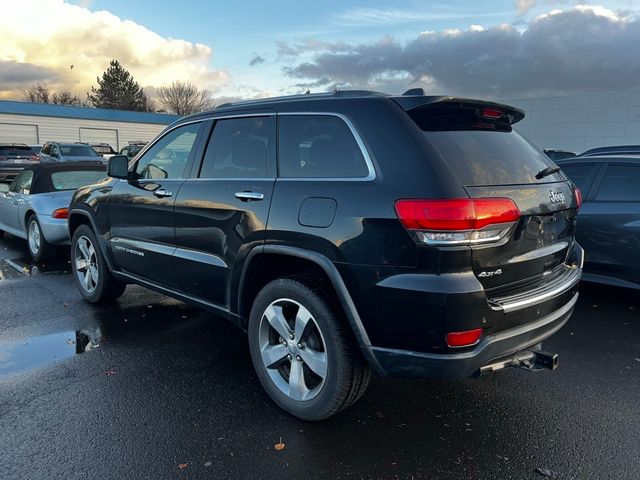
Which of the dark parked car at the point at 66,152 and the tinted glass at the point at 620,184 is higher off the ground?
the tinted glass at the point at 620,184

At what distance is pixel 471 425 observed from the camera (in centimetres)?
305

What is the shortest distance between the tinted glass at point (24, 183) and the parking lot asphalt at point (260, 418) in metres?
3.94

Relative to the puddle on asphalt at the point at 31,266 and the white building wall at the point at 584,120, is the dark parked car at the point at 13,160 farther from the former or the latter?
the white building wall at the point at 584,120

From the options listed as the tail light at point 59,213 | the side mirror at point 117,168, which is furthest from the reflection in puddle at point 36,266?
the side mirror at point 117,168

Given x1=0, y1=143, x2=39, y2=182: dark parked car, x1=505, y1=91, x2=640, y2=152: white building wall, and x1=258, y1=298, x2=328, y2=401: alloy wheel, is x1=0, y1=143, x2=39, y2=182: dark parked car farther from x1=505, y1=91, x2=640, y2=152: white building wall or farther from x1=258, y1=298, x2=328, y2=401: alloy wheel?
x1=505, y1=91, x2=640, y2=152: white building wall

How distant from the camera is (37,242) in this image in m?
7.34

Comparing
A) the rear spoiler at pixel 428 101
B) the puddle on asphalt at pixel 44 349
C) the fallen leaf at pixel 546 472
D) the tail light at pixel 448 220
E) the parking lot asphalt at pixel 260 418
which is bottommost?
the puddle on asphalt at pixel 44 349

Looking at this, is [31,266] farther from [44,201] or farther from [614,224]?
[614,224]

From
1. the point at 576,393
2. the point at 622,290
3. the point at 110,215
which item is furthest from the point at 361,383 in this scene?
the point at 622,290

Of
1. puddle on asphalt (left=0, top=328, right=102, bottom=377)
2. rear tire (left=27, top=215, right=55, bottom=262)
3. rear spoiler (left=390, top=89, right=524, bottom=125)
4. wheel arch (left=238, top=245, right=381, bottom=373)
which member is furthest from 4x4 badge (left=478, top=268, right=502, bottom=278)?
rear tire (left=27, top=215, right=55, bottom=262)

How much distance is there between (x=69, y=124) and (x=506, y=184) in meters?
48.7

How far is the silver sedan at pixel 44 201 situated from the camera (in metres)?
7.04

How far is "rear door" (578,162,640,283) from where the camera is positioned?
4965mm

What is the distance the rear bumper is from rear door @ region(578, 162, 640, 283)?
2950 mm
